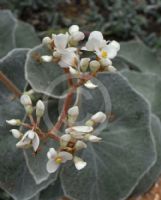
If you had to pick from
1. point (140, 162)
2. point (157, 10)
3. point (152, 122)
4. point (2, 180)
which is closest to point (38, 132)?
point (2, 180)

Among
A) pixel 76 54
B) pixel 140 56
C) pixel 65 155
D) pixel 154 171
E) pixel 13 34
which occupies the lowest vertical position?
pixel 154 171

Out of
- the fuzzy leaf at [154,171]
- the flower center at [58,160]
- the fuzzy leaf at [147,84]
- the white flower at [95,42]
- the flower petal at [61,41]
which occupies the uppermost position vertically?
the flower petal at [61,41]

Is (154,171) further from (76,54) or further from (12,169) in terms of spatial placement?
(76,54)

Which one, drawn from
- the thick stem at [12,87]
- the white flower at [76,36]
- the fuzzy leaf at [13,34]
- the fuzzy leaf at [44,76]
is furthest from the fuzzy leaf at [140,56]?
the white flower at [76,36]

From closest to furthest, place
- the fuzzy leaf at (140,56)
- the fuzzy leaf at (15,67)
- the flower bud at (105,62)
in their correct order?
1. the flower bud at (105,62)
2. the fuzzy leaf at (15,67)
3. the fuzzy leaf at (140,56)

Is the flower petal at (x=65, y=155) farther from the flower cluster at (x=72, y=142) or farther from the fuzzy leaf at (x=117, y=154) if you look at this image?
the fuzzy leaf at (x=117, y=154)

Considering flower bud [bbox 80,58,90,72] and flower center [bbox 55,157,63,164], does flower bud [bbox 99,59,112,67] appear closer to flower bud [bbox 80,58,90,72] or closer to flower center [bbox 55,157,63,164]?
flower bud [bbox 80,58,90,72]

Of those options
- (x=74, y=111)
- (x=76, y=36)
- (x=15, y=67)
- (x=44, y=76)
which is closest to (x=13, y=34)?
(x=15, y=67)
